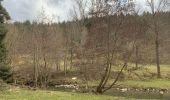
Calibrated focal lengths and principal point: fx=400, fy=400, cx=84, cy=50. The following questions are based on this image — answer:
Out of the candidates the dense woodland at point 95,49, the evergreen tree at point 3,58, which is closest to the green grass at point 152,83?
the dense woodland at point 95,49

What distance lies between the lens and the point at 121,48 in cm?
3881

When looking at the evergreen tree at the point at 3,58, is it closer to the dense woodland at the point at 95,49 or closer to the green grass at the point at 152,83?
the dense woodland at the point at 95,49

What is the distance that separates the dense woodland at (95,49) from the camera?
38.8m

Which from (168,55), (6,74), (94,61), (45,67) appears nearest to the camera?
(94,61)

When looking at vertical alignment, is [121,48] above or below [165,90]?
above

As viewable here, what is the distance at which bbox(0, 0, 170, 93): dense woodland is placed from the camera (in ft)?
127

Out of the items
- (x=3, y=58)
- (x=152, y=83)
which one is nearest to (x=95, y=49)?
(x=3, y=58)

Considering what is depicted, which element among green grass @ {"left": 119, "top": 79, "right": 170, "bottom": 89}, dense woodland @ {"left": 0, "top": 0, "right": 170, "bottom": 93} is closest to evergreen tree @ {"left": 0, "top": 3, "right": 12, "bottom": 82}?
dense woodland @ {"left": 0, "top": 0, "right": 170, "bottom": 93}

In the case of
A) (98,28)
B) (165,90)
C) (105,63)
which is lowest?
(165,90)

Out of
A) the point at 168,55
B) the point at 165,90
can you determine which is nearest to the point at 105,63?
the point at 165,90

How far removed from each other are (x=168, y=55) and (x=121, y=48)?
2397 inches

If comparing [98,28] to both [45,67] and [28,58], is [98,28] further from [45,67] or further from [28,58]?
[28,58]

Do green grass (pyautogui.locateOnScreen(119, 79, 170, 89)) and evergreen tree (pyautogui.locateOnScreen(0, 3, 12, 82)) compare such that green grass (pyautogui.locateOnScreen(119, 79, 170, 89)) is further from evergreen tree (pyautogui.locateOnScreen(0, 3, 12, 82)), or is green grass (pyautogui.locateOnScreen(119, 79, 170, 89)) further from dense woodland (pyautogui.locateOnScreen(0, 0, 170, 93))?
evergreen tree (pyautogui.locateOnScreen(0, 3, 12, 82))

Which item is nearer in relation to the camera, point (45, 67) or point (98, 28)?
point (98, 28)
